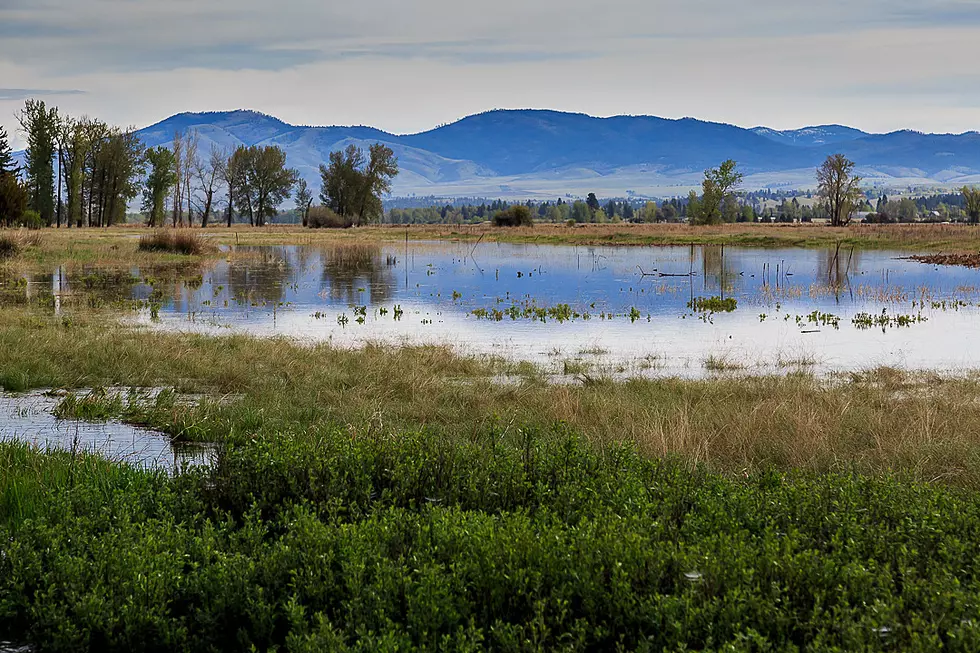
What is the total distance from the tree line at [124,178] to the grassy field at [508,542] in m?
47.7

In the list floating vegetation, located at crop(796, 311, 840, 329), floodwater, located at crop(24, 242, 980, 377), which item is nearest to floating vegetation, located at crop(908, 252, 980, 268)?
floodwater, located at crop(24, 242, 980, 377)

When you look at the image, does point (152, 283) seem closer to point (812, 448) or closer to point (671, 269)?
point (671, 269)

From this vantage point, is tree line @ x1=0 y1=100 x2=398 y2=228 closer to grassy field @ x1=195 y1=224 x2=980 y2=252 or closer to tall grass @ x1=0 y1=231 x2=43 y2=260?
tall grass @ x1=0 y1=231 x2=43 y2=260

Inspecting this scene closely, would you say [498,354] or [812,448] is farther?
[498,354]

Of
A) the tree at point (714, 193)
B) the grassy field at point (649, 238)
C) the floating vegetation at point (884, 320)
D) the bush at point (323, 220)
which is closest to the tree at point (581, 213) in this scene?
the tree at point (714, 193)

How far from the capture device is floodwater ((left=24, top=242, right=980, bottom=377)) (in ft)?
53.0

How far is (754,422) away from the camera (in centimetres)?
952

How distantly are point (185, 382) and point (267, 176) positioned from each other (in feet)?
310

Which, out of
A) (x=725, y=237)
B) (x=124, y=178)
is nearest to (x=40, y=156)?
(x=124, y=178)

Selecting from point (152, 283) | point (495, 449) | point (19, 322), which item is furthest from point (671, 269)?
point (495, 449)

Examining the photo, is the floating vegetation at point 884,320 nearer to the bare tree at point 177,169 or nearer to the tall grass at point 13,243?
the tall grass at point 13,243

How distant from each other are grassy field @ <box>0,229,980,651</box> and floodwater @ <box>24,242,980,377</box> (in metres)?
5.94

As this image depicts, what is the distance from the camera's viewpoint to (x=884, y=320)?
20906 mm

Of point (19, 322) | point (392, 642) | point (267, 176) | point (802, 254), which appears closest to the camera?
point (392, 642)
